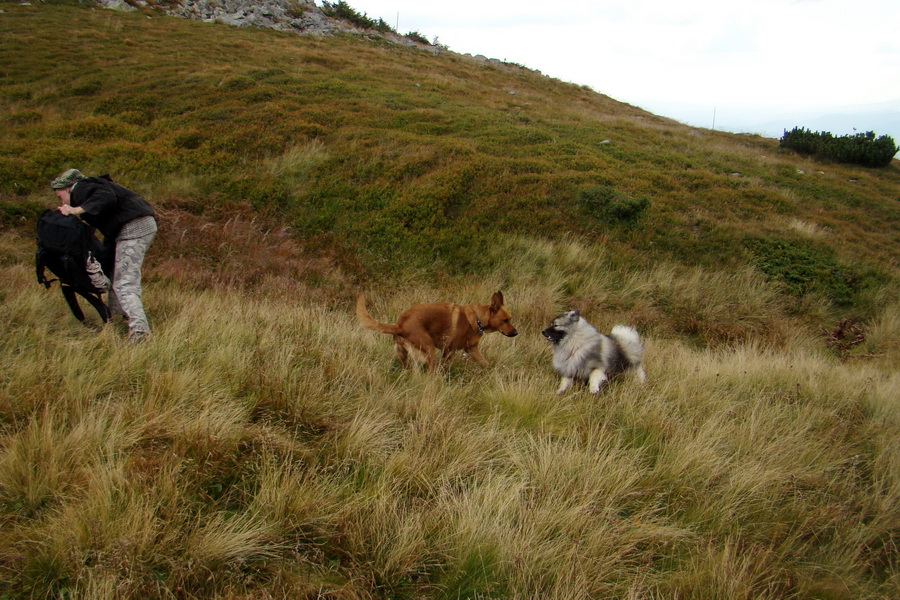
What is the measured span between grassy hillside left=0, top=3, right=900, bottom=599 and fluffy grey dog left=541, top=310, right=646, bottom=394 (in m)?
0.24

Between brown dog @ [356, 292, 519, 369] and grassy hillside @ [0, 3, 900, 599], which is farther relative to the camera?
brown dog @ [356, 292, 519, 369]

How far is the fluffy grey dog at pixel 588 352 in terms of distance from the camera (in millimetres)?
5020

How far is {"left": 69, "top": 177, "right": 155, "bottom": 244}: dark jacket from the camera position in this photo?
4629 mm

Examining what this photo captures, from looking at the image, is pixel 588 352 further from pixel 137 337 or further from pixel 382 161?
pixel 382 161

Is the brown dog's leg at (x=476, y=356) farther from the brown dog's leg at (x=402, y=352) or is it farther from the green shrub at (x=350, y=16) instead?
the green shrub at (x=350, y=16)

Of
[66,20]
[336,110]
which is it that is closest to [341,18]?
[66,20]

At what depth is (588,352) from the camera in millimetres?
5051

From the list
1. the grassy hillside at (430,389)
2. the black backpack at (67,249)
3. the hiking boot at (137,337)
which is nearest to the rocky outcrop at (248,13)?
the grassy hillside at (430,389)

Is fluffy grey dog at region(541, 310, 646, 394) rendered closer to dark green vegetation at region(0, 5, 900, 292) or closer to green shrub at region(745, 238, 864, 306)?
dark green vegetation at region(0, 5, 900, 292)

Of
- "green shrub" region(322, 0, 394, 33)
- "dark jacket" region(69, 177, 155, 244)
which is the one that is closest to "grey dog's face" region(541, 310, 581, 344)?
"dark jacket" region(69, 177, 155, 244)

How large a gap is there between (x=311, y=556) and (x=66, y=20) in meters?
34.5

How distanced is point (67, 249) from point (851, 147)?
3047 cm

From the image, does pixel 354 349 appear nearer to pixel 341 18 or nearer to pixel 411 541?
pixel 411 541

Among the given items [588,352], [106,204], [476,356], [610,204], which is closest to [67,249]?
[106,204]
